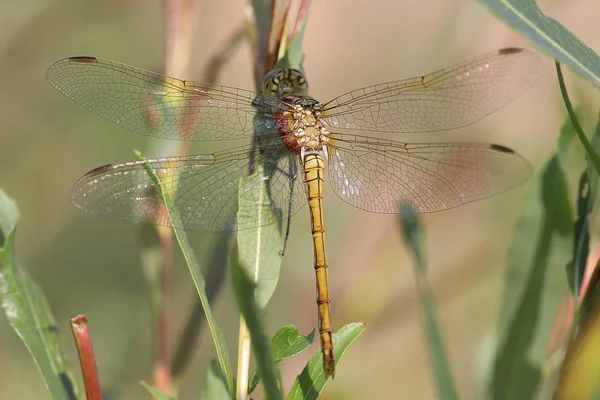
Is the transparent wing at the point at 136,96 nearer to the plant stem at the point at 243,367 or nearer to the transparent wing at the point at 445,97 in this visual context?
the transparent wing at the point at 445,97

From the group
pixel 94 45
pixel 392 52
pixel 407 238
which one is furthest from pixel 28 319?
pixel 392 52

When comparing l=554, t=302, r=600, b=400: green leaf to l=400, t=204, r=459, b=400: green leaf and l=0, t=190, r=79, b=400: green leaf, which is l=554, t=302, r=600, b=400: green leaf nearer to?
l=400, t=204, r=459, b=400: green leaf

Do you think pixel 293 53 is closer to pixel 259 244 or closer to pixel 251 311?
pixel 259 244

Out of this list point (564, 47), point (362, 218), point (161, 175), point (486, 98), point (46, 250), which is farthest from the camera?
point (46, 250)

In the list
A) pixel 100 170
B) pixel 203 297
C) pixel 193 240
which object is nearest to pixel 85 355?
pixel 203 297

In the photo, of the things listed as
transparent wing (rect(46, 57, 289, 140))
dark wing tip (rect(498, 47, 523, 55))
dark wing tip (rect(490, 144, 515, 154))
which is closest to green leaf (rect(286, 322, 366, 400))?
transparent wing (rect(46, 57, 289, 140))

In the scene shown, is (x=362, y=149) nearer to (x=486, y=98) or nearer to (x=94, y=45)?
(x=486, y=98)

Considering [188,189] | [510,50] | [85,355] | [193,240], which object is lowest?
[193,240]

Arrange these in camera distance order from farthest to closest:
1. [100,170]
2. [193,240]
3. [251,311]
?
[193,240]
[100,170]
[251,311]
